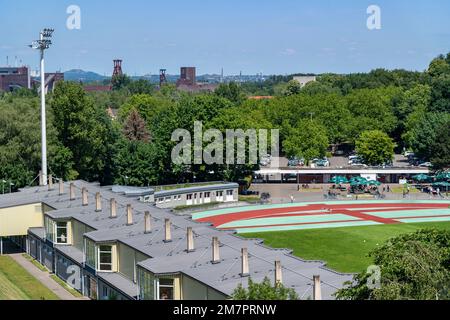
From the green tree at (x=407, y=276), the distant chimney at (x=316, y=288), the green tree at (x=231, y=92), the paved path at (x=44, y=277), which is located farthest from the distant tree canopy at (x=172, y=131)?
the green tree at (x=407, y=276)

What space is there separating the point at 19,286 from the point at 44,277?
2.33 meters

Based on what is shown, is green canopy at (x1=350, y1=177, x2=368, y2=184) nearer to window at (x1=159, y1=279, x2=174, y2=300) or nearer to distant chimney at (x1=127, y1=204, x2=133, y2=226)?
distant chimney at (x1=127, y1=204, x2=133, y2=226)

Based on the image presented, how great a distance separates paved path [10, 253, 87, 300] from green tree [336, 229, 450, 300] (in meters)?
16.1

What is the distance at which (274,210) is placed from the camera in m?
56.6

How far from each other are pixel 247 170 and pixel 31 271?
28.8m

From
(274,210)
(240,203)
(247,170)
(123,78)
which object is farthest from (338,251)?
(123,78)

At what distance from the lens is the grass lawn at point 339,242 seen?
39.7m

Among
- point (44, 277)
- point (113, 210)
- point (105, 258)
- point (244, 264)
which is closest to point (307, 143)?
point (113, 210)

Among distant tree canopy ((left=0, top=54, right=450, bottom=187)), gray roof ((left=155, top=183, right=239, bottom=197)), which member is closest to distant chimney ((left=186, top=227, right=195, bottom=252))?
gray roof ((left=155, top=183, right=239, bottom=197))

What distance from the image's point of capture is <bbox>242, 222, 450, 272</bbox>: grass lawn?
39.7 m

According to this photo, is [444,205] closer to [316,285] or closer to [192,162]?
[192,162]

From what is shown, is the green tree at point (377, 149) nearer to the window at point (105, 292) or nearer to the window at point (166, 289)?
the window at point (105, 292)

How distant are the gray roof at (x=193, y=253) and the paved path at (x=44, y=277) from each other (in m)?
1.54

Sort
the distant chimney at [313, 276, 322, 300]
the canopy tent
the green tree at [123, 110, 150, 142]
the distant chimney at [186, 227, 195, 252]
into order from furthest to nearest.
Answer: the green tree at [123, 110, 150, 142] → the canopy tent → the distant chimney at [186, 227, 195, 252] → the distant chimney at [313, 276, 322, 300]
